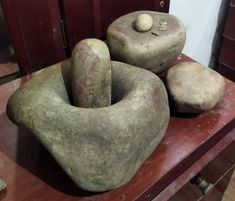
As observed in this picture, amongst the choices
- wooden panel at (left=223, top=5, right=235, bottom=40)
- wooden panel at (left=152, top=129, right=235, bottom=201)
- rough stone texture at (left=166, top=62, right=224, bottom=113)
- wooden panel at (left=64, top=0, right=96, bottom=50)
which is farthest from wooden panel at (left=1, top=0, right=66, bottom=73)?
wooden panel at (left=223, top=5, right=235, bottom=40)

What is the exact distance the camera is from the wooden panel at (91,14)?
0.70m

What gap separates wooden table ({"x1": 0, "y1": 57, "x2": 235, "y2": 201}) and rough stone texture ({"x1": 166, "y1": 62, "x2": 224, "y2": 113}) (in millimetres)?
37

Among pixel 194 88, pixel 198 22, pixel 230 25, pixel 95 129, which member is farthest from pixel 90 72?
pixel 230 25

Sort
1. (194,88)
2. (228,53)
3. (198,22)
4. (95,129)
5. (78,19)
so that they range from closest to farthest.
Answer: (95,129) → (194,88) → (78,19) → (198,22) → (228,53)

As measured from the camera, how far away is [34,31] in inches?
26.4

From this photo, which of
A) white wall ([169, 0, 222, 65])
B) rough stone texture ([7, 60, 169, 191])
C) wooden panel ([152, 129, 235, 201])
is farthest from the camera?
white wall ([169, 0, 222, 65])

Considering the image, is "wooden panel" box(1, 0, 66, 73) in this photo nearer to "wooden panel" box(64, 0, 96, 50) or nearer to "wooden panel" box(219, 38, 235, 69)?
"wooden panel" box(64, 0, 96, 50)

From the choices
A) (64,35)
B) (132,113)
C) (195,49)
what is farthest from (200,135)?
(195,49)

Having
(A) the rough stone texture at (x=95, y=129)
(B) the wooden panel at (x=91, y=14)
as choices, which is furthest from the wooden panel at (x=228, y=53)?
(A) the rough stone texture at (x=95, y=129)

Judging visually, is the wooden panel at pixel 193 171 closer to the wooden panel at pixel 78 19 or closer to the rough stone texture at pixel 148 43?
the rough stone texture at pixel 148 43

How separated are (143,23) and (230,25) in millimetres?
720

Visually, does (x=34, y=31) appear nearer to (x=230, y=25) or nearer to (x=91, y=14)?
(x=91, y=14)

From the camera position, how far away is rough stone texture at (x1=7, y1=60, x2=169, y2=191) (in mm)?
430

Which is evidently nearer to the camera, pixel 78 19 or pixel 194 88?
pixel 194 88
